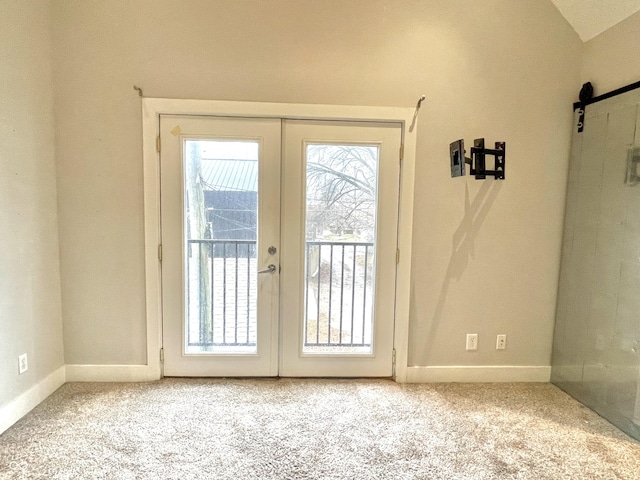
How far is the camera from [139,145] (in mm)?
2320

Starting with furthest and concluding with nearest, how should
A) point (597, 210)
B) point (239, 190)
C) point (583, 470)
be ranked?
point (239, 190) < point (597, 210) < point (583, 470)

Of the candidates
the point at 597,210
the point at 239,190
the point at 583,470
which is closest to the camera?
the point at 583,470

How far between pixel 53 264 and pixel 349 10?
264 centimetres

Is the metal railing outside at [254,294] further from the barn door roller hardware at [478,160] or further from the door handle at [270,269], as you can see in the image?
the barn door roller hardware at [478,160]

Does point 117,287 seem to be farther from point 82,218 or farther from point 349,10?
point 349,10

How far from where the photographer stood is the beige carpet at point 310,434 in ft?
5.44

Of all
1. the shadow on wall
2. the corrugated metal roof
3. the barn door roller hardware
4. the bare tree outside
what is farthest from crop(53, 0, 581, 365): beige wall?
the corrugated metal roof

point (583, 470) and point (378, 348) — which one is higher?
point (378, 348)

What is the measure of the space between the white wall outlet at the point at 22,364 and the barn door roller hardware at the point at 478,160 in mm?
2974

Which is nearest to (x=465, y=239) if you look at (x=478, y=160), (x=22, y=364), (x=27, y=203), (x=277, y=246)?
(x=478, y=160)

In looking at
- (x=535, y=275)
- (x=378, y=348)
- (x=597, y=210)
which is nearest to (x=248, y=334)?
(x=378, y=348)

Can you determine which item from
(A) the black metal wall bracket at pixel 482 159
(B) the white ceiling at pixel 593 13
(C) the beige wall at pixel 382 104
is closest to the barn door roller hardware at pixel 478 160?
(A) the black metal wall bracket at pixel 482 159

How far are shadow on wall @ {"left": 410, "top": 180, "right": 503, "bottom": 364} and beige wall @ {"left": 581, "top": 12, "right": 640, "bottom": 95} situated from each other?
2.97 feet

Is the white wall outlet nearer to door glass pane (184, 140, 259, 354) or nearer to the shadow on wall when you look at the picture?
door glass pane (184, 140, 259, 354)
